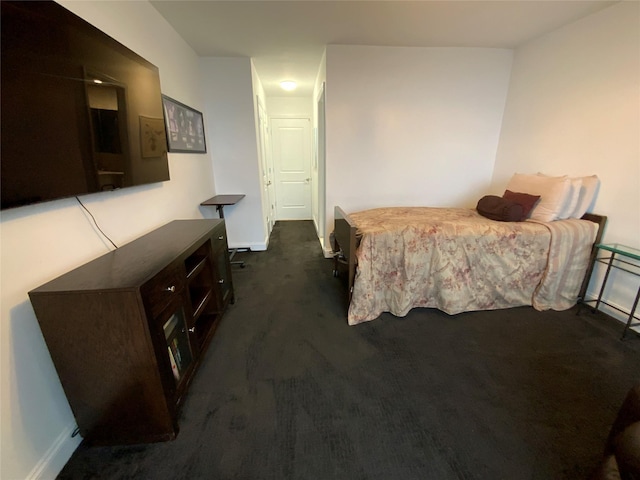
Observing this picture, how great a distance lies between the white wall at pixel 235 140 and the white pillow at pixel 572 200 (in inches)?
131

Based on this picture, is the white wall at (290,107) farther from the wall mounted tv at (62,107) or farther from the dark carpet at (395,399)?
the dark carpet at (395,399)

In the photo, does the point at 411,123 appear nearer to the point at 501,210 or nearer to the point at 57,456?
the point at 501,210

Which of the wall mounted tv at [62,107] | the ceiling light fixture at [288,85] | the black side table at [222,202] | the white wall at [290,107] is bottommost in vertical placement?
the black side table at [222,202]

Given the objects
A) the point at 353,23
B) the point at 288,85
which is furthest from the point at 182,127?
the point at 288,85

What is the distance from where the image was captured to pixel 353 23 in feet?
7.89

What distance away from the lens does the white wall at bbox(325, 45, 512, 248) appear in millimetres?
3012

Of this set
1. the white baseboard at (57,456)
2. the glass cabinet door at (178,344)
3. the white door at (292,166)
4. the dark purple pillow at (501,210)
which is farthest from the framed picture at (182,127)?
the dark purple pillow at (501,210)

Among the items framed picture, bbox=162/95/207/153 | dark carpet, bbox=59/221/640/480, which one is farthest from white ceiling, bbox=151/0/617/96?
dark carpet, bbox=59/221/640/480

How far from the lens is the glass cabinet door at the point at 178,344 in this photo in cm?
140

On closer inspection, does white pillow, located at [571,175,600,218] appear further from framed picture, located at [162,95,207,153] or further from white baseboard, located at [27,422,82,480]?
white baseboard, located at [27,422,82,480]

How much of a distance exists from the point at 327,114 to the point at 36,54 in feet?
8.12

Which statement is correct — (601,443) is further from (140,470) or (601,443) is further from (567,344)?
(140,470)

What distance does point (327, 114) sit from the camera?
3084 millimetres

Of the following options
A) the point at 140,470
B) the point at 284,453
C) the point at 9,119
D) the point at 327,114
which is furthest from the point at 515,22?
the point at 140,470
